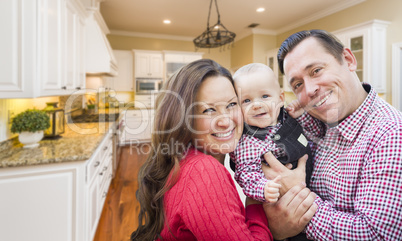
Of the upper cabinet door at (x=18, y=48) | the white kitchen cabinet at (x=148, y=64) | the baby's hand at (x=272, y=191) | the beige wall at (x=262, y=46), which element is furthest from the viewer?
the white kitchen cabinet at (x=148, y=64)

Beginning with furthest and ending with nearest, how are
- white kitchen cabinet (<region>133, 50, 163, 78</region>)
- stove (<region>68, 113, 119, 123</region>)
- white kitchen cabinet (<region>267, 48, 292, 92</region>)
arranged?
white kitchen cabinet (<region>133, 50, 163, 78</region>)
white kitchen cabinet (<region>267, 48, 292, 92</region>)
stove (<region>68, 113, 119, 123</region>)

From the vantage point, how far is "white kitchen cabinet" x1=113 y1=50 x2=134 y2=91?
6.43 m

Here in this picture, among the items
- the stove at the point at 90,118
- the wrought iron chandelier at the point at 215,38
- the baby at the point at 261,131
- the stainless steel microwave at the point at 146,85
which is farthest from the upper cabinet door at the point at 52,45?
the stainless steel microwave at the point at 146,85

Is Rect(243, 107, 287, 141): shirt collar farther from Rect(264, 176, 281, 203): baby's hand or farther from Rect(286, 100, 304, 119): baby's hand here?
Rect(264, 176, 281, 203): baby's hand

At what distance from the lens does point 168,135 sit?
874 mm

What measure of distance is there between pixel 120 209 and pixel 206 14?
4.30m

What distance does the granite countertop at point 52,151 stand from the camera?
1630 millimetres

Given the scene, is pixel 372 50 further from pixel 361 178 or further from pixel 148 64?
pixel 148 64

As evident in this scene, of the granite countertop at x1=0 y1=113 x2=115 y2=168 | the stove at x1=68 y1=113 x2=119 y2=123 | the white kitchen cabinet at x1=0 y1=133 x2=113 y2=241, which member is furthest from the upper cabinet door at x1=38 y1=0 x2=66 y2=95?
the stove at x1=68 y1=113 x2=119 y2=123

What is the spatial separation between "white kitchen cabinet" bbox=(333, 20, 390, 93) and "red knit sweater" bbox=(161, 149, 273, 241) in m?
4.05

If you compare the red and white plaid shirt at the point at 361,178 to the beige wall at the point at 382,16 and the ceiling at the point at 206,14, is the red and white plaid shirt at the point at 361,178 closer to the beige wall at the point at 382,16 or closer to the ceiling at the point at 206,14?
the beige wall at the point at 382,16

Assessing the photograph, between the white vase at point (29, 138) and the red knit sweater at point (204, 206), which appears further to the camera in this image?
the white vase at point (29, 138)

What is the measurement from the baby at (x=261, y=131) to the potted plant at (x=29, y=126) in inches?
70.0

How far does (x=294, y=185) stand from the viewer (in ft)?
3.01
